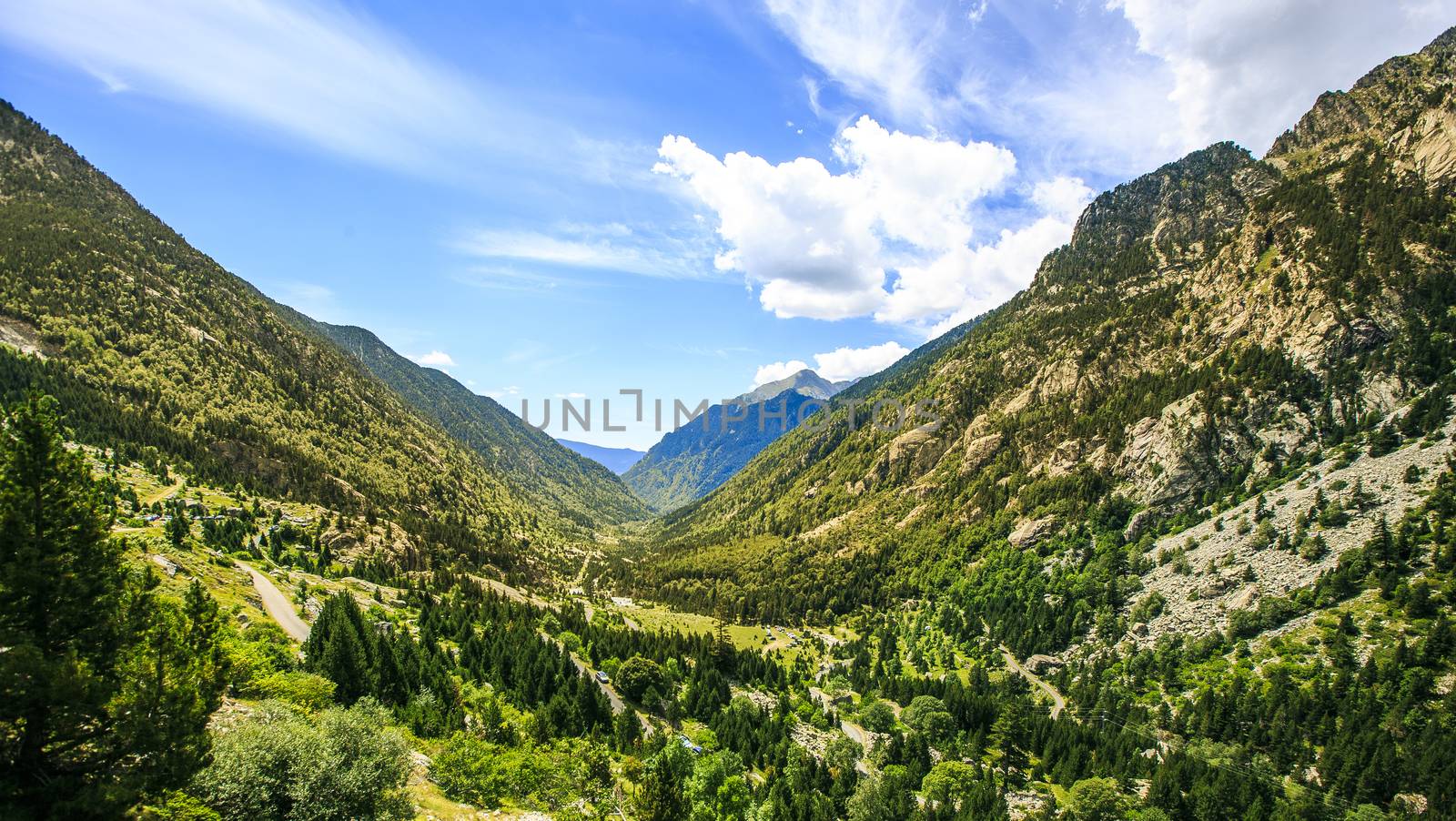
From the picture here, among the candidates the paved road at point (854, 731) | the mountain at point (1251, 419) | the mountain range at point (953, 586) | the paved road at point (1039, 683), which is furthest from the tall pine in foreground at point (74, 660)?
the mountain at point (1251, 419)

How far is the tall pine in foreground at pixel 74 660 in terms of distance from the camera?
16406 mm

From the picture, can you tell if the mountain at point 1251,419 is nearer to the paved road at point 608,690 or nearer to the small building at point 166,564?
the paved road at point 608,690

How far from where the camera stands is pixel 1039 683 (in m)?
117

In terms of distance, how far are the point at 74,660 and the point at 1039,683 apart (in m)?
143

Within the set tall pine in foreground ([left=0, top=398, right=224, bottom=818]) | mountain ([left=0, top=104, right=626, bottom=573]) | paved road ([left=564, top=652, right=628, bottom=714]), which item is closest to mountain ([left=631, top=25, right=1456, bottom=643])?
→ paved road ([left=564, top=652, right=628, bottom=714])

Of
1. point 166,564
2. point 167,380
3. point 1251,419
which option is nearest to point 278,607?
point 166,564

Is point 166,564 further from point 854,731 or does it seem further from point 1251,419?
point 1251,419

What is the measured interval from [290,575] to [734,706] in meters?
73.8

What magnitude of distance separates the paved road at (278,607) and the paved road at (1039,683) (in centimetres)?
11895

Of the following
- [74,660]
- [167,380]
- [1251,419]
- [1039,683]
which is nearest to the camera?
[74,660]

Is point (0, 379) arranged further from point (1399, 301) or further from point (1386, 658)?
point (1399, 301)

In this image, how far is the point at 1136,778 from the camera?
78000 mm

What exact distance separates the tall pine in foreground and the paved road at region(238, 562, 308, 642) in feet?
154

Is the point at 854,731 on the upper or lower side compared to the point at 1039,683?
lower
